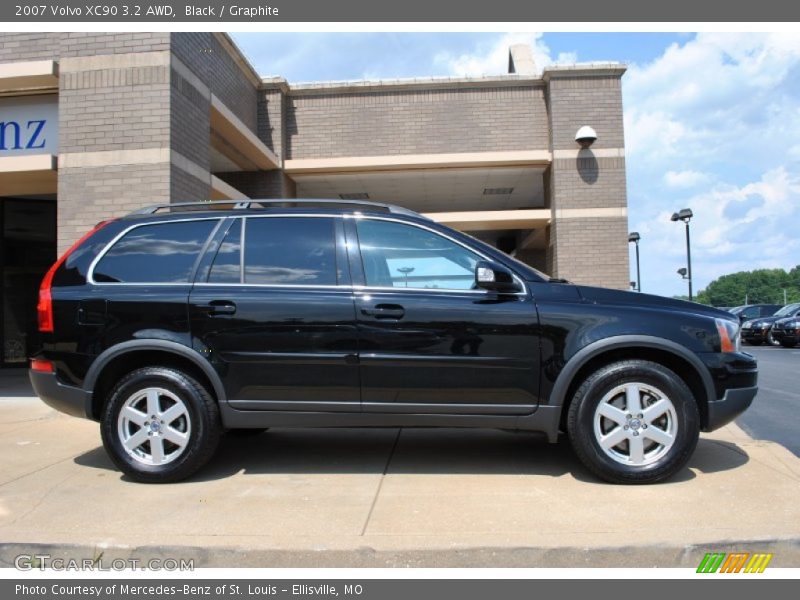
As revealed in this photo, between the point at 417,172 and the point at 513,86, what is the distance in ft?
8.79

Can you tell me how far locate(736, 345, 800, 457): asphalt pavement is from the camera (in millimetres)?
5617

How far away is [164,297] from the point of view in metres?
4.11

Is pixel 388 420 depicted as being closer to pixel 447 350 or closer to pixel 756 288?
pixel 447 350

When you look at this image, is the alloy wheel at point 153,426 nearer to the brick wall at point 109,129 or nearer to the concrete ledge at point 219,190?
the brick wall at point 109,129

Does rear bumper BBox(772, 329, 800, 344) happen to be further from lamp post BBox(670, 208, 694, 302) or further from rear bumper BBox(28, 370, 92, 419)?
rear bumper BBox(28, 370, 92, 419)

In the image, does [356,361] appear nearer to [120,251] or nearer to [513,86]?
[120,251]

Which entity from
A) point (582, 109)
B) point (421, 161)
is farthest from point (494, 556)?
point (582, 109)

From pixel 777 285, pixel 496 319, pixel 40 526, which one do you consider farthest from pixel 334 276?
pixel 777 285

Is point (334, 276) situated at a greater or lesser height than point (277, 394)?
greater

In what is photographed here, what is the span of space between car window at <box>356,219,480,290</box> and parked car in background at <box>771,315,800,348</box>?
59.6ft

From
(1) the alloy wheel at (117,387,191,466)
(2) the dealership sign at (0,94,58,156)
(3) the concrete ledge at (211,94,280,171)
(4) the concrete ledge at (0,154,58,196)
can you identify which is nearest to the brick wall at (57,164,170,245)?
(4) the concrete ledge at (0,154,58,196)

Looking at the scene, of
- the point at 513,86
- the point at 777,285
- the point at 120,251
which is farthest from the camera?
the point at 777,285

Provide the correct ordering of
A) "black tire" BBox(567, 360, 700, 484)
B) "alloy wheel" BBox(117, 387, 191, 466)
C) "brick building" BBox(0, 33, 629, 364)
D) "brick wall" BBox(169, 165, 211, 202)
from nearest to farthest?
"black tire" BBox(567, 360, 700, 484)
"alloy wheel" BBox(117, 387, 191, 466)
"brick wall" BBox(169, 165, 211, 202)
"brick building" BBox(0, 33, 629, 364)

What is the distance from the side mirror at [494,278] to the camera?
3896mm
